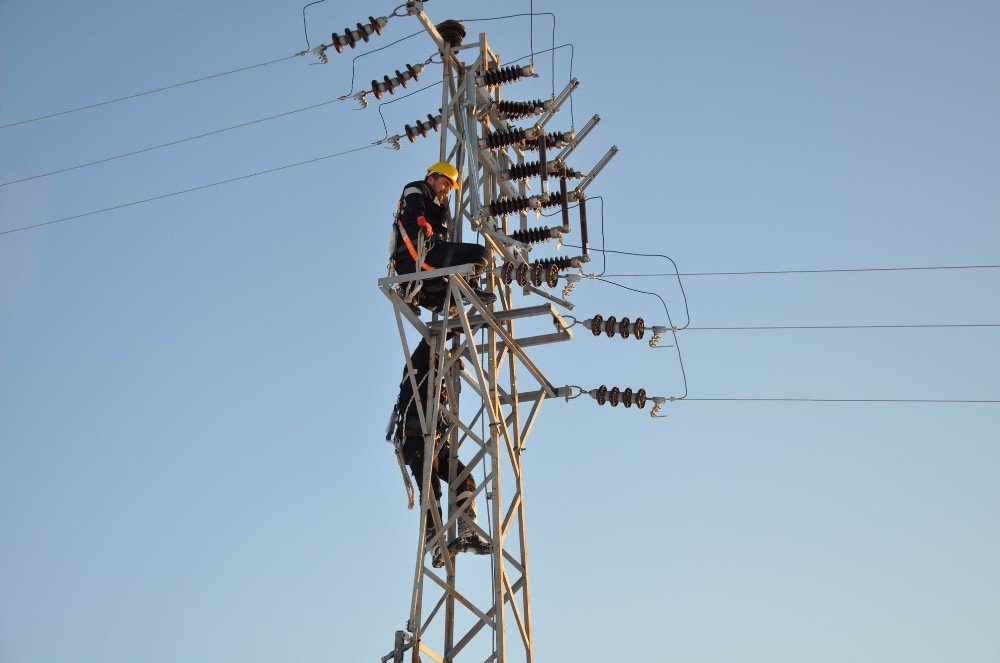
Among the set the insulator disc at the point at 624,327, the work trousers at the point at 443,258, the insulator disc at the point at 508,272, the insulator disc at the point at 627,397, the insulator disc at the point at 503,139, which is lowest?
the insulator disc at the point at 627,397

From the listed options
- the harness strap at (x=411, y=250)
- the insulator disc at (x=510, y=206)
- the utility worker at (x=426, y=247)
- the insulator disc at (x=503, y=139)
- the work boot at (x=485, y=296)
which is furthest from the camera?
the insulator disc at (x=503, y=139)

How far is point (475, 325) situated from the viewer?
1165 centimetres

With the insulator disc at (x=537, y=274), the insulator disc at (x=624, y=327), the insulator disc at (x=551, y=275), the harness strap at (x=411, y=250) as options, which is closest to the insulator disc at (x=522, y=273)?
the insulator disc at (x=537, y=274)

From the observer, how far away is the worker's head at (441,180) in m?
12.1

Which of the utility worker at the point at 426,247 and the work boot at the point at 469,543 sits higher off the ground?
the utility worker at the point at 426,247

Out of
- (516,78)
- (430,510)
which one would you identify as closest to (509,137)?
(516,78)

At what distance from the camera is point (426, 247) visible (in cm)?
1118

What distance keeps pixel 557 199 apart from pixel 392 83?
244 cm

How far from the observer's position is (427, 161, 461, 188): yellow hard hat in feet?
39.7

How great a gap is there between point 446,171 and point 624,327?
2243 millimetres

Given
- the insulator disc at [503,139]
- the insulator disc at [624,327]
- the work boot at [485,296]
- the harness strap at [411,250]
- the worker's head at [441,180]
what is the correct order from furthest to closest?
1. the insulator disc at [503,139]
2. the worker's head at [441,180]
3. the insulator disc at [624,327]
4. the work boot at [485,296]
5. the harness strap at [411,250]

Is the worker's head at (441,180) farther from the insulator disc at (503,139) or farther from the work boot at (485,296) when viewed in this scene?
the work boot at (485,296)

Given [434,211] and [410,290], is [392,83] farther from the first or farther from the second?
[410,290]

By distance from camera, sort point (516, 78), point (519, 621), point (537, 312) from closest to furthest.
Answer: point (519, 621) < point (537, 312) < point (516, 78)
